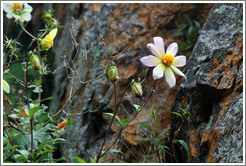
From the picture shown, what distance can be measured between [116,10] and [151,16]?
0.22 metres

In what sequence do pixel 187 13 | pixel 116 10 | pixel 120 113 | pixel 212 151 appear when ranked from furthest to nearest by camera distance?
1. pixel 187 13
2. pixel 116 10
3. pixel 120 113
4. pixel 212 151

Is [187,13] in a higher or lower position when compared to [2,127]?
higher

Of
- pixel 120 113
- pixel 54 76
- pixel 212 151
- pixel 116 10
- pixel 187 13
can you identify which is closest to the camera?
pixel 212 151

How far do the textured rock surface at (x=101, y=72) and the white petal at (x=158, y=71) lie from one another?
417 millimetres

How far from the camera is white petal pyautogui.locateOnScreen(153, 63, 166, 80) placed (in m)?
0.78

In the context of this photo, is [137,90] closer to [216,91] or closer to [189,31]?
[216,91]

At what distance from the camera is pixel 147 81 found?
126 centimetres

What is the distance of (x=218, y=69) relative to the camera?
1.14m

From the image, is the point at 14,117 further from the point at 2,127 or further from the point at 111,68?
the point at 111,68

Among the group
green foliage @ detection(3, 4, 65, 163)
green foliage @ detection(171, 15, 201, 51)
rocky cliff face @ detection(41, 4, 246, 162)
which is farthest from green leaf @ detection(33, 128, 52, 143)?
green foliage @ detection(171, 15, 201, 51)

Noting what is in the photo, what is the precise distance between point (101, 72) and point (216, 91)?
1.77 ft

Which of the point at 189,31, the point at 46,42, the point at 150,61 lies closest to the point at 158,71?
→ the point at 150,61

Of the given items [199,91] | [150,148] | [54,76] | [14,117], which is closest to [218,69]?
[199,91]

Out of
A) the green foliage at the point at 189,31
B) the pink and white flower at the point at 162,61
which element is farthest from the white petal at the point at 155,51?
the green foliage at the point at 189,31
